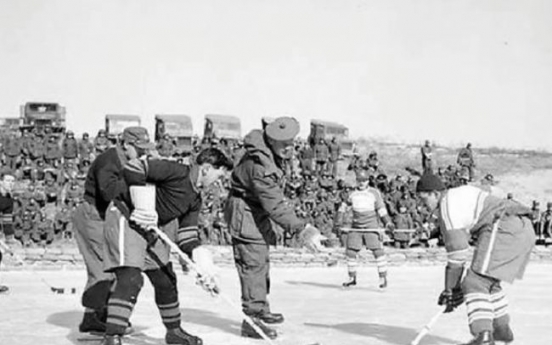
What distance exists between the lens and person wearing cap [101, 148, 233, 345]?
694cm

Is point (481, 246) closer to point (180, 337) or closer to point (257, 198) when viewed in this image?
point (257, 198)

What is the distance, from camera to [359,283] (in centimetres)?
1436

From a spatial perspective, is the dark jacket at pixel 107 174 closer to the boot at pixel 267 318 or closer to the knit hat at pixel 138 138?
the knit hat at pixel 138 138

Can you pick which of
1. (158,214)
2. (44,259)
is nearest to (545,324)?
(158,214)

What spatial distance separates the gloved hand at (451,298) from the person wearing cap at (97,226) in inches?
100

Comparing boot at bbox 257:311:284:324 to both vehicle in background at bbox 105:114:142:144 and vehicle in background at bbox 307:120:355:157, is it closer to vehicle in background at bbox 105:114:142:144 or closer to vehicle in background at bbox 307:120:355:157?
vehicle in background at bbox 307:120:355:157

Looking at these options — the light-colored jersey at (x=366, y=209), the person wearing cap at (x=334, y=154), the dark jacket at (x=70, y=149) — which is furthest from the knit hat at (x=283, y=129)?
the person wearing cap at (x=334, y=154)

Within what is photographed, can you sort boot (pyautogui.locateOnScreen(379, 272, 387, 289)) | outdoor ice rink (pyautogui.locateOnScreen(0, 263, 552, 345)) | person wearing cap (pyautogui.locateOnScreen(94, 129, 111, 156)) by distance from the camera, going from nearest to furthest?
outdoor ice rink (pyautogui.locateOnScreen(0, 263, 552, 345))
boot (pyautogui.locateOnScreen(379, 272, 387, 289))
person wearing cap (pyautogui.locateOnScreen(94, 129, 111, 156))

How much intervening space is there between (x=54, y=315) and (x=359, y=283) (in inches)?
225

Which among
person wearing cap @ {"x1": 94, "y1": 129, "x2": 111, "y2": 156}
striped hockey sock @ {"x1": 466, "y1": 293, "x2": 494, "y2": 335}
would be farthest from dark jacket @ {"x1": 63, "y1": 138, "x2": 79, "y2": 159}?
striped hockey sock @ {"x1": 466, "y1": 293, "x2": 494, "y2": 335}

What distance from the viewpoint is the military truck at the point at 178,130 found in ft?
101

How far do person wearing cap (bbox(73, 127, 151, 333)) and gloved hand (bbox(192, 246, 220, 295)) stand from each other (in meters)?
0.83

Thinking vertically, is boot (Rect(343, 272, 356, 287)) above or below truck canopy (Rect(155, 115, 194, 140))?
below

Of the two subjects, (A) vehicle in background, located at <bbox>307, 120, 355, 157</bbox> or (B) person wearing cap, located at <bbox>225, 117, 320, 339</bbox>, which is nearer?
(B) person wearing cap, located at <bbox>225, 117, 320, 339</bbox>
